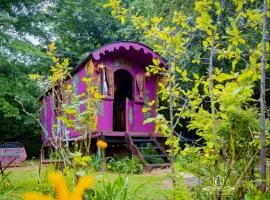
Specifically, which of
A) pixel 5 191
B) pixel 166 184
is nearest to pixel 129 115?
pixel 166 184

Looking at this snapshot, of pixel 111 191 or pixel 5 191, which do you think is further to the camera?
pixel 5 191

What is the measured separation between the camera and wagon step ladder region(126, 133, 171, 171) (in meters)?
8.95

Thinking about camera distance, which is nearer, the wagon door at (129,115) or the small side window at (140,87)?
the wagon door at (129,115)

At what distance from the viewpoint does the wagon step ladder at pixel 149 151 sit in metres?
8.95

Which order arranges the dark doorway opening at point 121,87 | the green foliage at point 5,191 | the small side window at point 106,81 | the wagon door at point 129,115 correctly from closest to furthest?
1. the green foliage at point 5,191
2. the small side window at point 106,81
3. the wagon door at point 129,115
4. the dark doorway opening at point 121,87

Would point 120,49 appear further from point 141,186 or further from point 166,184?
point 141,186

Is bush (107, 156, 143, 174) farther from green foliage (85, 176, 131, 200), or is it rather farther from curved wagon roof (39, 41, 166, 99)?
green foliage (85, 176, 131, 200)

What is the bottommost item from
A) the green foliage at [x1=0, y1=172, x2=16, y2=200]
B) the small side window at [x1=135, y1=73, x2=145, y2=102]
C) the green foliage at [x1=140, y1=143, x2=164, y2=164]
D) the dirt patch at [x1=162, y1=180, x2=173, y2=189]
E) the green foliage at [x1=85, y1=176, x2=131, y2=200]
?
the dirt patch at [x1=162, y1=180, x2=173, y2=189]

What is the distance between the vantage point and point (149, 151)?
9906 mm

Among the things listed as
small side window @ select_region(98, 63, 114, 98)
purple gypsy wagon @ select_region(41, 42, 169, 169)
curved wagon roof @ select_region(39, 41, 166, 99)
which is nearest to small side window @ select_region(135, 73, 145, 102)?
purple gypsy wagon @ select_region(41, 42, 169, 169)

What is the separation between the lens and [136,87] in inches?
431

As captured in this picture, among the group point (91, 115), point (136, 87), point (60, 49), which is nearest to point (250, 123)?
point (91, 115)

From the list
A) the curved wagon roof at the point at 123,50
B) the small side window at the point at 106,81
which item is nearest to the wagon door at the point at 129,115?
the small side window at the point at 106,81

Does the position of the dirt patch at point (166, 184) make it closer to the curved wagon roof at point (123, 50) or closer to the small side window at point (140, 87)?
the curved wagon roof at point (123, 50)
